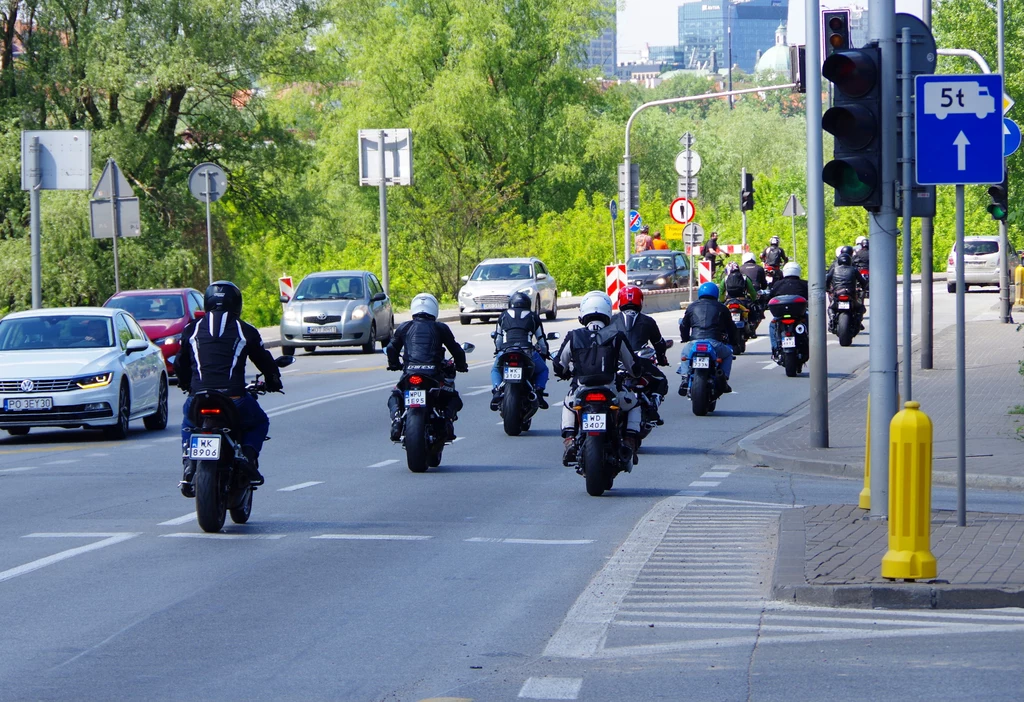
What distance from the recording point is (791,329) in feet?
85.5

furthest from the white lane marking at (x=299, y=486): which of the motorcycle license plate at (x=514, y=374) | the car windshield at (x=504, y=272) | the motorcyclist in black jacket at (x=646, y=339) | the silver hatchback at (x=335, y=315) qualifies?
the car windshield at (x=504, y=272)

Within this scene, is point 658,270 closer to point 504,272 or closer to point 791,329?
point 504,272

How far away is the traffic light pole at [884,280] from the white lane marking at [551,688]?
14.6 feet

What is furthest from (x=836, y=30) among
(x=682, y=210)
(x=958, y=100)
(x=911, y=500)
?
(x=682, y=210)

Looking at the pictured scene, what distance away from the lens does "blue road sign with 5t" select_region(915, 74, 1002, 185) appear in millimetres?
9852

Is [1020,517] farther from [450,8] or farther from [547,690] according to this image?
[450,8]

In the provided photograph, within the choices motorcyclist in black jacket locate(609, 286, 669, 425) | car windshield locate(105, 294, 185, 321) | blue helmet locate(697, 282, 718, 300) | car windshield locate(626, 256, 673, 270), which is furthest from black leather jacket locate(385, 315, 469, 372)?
car windshield locate(626, 256, 673, 270)

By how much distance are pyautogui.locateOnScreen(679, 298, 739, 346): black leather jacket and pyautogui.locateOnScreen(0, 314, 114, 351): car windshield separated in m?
6.81

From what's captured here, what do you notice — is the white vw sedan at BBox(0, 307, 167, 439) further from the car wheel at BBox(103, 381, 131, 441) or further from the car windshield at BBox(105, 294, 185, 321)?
the car windshield at BBox(105, 294, 185, 321)

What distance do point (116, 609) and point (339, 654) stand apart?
1656mm

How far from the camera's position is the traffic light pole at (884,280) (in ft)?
33.7

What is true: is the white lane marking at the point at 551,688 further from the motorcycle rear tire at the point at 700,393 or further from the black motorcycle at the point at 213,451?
the motorcycle rear tire at the point at 700,393

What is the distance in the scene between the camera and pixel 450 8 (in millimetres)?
60125

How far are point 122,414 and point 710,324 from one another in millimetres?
6968
